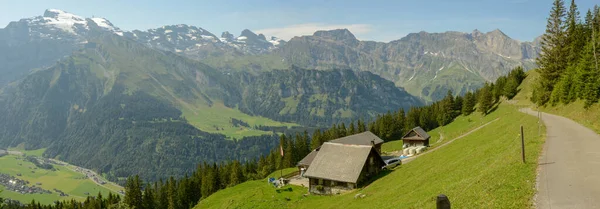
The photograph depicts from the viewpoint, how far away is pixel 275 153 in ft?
484

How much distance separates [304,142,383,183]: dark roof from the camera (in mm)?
59406

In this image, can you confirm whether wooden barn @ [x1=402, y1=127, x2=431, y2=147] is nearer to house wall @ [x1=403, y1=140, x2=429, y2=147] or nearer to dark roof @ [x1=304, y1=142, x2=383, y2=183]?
house wall @ [x1=403, y1=140, x2=429, y2=147]

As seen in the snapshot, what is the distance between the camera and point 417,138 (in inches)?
3984

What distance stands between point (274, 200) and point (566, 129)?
135 ft

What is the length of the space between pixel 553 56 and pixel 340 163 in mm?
60855

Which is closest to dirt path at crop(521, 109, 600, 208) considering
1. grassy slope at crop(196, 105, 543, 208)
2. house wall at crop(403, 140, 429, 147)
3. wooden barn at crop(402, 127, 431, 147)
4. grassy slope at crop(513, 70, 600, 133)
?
grassy slope at crop(196, 105, 543, 208)

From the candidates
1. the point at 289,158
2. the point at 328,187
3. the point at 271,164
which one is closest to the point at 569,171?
the point at 328,187

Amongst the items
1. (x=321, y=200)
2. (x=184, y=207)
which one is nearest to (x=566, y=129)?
(x=321, y=200)

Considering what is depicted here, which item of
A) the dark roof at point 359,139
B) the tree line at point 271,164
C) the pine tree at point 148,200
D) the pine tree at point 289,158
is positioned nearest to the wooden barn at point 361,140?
the dark roof at point 359,139

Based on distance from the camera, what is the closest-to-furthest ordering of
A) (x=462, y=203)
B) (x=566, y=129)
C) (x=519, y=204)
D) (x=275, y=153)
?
1. (x=519, y=204)
2. (x=462, y=203)
3. (x=566, y=129)
4. (x=275, y=153)

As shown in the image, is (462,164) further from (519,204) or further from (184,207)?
(184,207)

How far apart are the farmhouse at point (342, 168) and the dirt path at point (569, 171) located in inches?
1081

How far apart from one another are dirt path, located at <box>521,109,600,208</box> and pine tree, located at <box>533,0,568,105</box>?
46213 millimetres

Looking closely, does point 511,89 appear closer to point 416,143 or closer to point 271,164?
point 416,143
